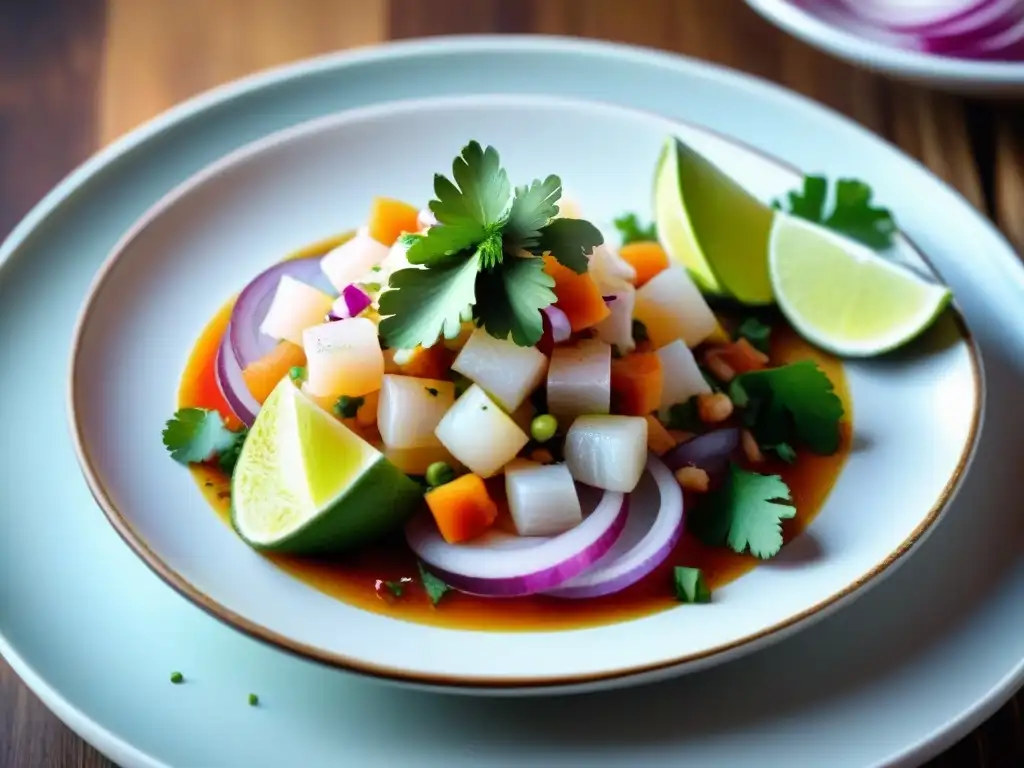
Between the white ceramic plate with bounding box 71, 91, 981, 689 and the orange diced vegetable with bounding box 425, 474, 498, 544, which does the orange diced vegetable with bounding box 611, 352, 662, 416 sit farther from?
the orange diced vegetable with bounding box 425, 474, 498, 544

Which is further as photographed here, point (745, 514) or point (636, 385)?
point (636, 385)

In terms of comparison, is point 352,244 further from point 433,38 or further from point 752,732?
point 752,732

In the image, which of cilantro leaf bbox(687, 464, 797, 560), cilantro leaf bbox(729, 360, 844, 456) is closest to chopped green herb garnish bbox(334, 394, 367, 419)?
cilantro leaf bbox(687, 464, 797, 560)

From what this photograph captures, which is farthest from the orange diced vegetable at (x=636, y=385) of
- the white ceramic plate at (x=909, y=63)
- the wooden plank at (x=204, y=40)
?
the wooden plank at (x=204, y=40)

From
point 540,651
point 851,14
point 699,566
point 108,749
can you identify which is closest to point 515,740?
point 540,651

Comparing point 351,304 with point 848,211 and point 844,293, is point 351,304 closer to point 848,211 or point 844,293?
point 844,293

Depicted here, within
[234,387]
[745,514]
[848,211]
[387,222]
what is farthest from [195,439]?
[848,211]

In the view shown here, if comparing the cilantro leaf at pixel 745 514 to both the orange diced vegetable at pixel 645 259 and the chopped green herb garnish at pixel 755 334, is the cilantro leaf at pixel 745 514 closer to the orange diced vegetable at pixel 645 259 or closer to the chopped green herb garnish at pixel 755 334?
the chopped green herb garnish at pixel 755 334
